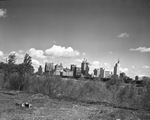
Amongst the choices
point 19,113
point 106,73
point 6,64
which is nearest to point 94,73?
point 106,73

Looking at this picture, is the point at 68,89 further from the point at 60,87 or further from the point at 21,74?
the point at 21,74

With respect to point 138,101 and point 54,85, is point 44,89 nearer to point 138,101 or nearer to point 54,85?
point 54,85

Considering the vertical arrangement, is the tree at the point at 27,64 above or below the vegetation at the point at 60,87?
above

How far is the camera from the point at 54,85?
31.7 feet

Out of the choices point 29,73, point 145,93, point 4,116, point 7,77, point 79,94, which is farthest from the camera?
point 7,77

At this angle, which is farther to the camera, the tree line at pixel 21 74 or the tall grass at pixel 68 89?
the tree line at pixel 21 74

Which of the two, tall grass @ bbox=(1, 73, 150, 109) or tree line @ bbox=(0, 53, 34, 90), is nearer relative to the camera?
tall grass @ bbox=(1, 73, 150, 109)

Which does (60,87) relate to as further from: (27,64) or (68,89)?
(27,64)

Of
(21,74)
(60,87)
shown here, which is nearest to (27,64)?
(21,74)

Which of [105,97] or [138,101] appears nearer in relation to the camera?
[138,101]

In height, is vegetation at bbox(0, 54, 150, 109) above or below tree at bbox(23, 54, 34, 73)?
below

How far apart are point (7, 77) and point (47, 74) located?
4.19 metres

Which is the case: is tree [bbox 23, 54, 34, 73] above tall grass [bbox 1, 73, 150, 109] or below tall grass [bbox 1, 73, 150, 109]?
above

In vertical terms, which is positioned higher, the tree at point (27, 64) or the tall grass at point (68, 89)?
the tree at point (27, 64)
